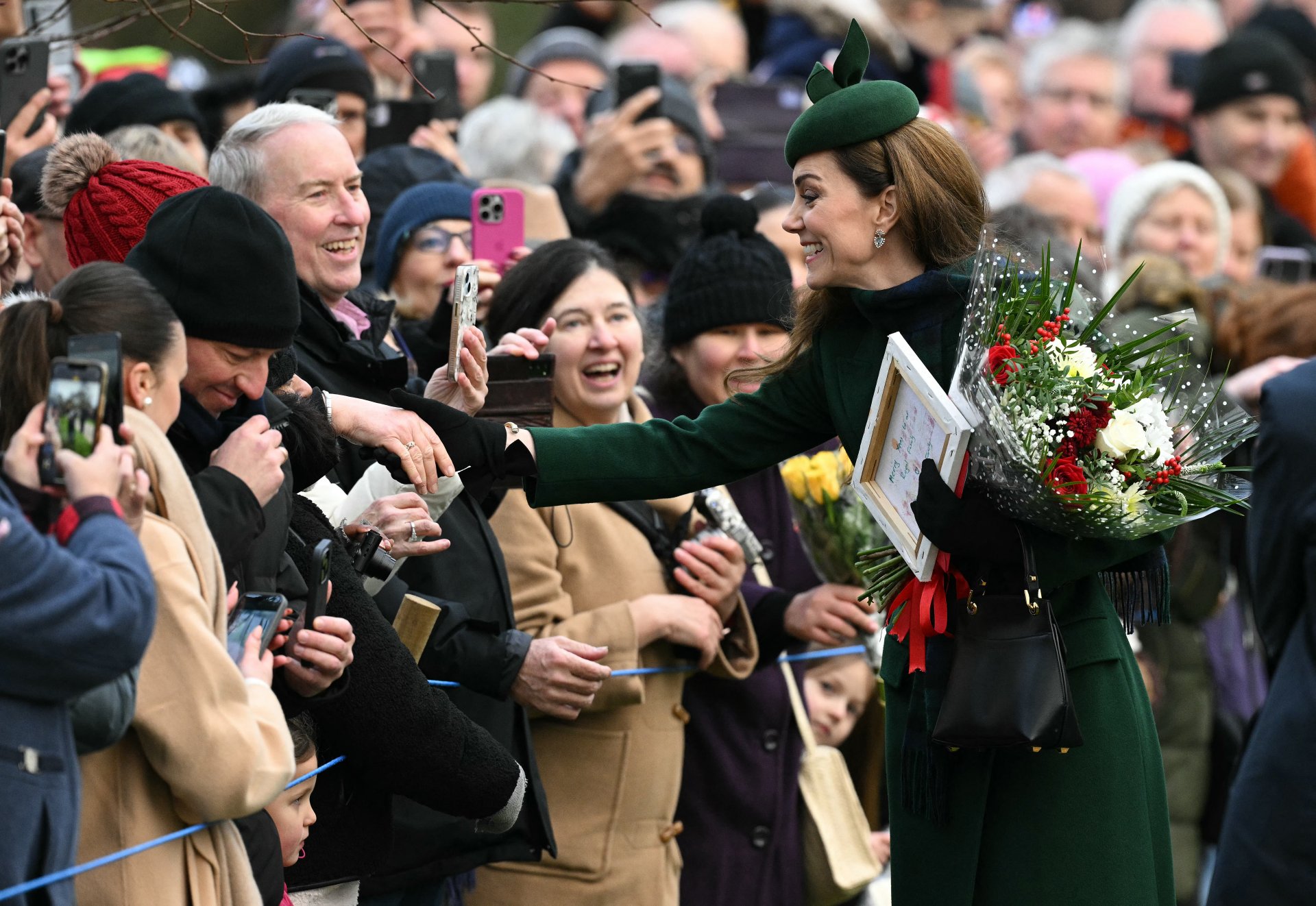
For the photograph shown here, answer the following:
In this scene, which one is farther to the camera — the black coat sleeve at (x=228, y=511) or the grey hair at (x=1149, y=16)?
the grey hair at (x=1149, y=16)

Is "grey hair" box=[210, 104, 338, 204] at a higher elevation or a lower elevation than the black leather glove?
higher

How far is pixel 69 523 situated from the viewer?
9.12 feet

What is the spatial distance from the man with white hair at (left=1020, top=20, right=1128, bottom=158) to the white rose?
7.38 meters

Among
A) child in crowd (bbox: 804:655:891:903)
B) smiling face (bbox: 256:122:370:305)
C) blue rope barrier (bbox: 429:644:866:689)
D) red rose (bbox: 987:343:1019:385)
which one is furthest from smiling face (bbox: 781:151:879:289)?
child in crowd (bbox: 804:655:891:903)

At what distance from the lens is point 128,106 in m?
5.81

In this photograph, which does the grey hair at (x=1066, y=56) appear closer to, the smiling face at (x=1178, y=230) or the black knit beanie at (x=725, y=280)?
the smiling face at (x=1178, y=230)

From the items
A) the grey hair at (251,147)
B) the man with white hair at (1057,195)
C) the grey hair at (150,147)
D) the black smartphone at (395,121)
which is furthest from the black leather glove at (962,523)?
the man with white hair at (1057,195)

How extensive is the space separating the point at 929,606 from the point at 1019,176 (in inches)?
192

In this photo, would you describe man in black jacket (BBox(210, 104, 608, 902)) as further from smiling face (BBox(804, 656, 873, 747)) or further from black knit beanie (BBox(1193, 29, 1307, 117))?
black knit beanie (BBox(1193, 29, 1307, 117))

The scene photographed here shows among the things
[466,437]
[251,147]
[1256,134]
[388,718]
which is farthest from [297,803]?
[1256,134]

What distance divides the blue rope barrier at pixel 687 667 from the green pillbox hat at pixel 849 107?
54.3 inches

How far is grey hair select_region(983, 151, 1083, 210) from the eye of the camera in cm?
829

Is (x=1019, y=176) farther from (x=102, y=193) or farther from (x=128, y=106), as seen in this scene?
(x=102, y=193)

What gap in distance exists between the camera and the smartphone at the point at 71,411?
2.74 m
